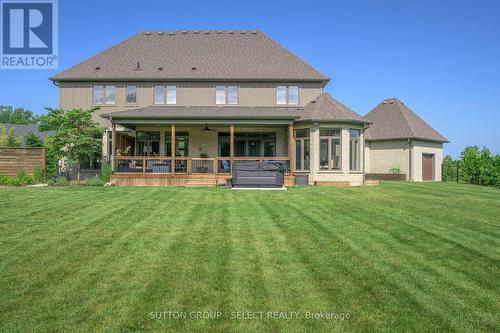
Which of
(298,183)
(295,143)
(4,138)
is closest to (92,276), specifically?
(298,183)

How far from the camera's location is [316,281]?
504 cm

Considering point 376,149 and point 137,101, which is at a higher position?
point 137,101

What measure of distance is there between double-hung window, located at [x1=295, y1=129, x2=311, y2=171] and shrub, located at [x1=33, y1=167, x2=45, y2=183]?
43.2ft

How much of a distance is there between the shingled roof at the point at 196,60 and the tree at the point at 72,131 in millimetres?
3742

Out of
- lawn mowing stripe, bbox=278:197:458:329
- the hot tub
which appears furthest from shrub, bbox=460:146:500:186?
lawn mowing stripe, bbox=278:197:458:329

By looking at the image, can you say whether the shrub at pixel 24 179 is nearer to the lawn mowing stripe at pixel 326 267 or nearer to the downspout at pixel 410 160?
the lawn mowing stripe at pixel 326 267

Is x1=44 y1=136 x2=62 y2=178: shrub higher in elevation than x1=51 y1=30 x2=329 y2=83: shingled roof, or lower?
lower

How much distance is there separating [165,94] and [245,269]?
19622 millimetres

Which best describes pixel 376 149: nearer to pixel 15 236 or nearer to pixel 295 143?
pixel 295 143

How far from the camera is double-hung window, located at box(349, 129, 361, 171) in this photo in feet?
68.0

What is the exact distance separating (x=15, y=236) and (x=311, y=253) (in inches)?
215

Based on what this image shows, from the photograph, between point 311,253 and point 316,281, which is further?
point 311,253

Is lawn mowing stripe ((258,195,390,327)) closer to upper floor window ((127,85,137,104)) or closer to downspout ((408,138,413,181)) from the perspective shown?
upper floor window ((127,85,137,104))

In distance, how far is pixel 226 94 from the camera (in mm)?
23594
